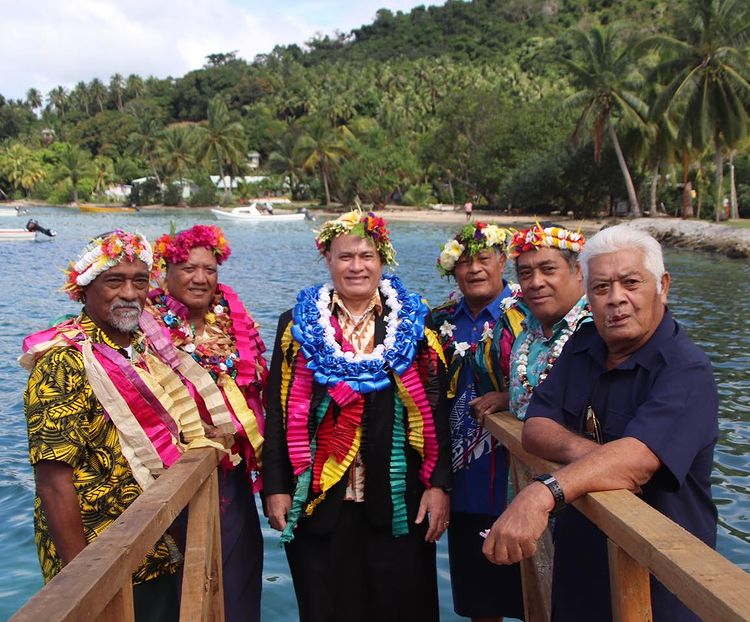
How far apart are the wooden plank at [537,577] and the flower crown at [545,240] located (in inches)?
39.2

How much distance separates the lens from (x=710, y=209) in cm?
4069

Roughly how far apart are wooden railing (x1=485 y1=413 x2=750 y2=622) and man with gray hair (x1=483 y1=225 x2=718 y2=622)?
113mm

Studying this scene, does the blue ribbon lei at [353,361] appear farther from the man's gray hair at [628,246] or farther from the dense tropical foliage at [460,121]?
the dense tropical foliage at [460,121]

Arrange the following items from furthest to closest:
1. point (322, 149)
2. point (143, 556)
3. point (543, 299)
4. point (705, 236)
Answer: point (322, 149) < point (705, 236) < point (543, 299) < point (143, 556)

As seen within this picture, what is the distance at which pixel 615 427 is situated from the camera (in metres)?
2.36

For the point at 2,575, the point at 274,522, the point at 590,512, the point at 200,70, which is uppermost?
the point at 200,70

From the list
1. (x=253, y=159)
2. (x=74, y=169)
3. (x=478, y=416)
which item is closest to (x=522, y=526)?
(x=478, y=416)

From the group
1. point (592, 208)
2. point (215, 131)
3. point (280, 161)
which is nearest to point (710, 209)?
point (592, 208)

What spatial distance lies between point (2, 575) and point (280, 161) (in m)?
72.5

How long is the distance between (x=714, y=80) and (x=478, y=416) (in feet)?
114

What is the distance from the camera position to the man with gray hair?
2.15 metres

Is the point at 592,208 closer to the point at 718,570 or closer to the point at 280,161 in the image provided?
the point at 280,161

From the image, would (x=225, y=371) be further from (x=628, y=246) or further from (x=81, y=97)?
(x=81, y=97)

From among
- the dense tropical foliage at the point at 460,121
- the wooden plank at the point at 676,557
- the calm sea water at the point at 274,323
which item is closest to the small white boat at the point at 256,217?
the dense tropical foliage at the point at 460,121
